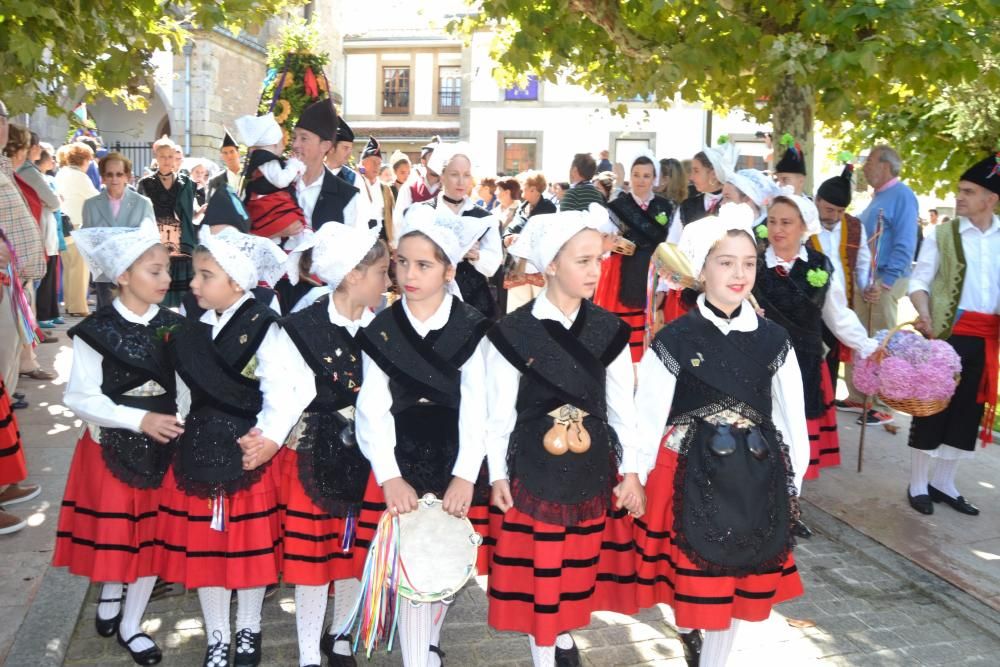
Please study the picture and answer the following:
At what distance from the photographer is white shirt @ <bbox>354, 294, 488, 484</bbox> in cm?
331

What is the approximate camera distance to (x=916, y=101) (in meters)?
12.5

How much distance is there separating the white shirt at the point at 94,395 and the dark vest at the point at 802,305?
3.53 metres

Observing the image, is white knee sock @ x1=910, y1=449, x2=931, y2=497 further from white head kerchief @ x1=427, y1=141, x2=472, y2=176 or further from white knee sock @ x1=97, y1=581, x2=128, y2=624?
white knee sock @ x1=97, y1=581, x2=128, y2=624

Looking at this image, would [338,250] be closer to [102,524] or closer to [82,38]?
[102,524]

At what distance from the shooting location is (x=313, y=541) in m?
3.56

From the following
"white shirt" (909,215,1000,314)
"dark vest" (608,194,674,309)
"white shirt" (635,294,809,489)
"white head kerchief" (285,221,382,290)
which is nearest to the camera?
"white shirt" (635,294,809,489)

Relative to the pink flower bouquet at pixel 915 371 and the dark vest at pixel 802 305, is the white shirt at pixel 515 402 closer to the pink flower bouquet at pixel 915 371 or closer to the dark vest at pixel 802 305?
the dark vest at pixel 802 305

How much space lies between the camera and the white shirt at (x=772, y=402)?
3424mm

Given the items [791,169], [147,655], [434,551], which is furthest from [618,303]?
[147,655]

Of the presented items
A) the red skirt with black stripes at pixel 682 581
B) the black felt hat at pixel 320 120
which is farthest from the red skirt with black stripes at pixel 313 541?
the black felt hat at pixel 320 120

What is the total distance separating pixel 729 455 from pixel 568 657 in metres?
1.24

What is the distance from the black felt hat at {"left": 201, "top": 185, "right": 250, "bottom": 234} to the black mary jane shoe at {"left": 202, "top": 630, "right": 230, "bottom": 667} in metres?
2.12

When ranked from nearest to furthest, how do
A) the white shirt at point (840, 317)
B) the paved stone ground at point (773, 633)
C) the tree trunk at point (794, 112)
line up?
the paved stone ground at point (773, 633) → the white shirt at point (840, 317) → the tree trunk at point (794, 112)

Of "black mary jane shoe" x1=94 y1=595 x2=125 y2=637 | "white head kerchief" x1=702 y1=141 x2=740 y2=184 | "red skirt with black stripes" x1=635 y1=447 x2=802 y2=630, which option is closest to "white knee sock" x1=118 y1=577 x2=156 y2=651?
"black mary jane shoe" x1=94 y1=595 x2=125 y2=637
